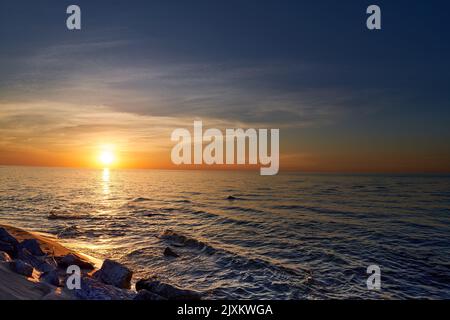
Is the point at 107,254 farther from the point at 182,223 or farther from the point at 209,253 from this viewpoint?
the point at 182,223

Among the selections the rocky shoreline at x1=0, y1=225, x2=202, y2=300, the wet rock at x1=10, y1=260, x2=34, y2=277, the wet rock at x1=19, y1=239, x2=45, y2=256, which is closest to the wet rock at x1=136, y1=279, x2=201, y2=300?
the rocky shoreline at x1=0, y1=225, x2=202, y2=300

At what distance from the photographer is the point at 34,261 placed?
14.5 metres

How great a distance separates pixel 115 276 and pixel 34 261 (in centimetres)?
444

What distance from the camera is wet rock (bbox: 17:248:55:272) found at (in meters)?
13.5

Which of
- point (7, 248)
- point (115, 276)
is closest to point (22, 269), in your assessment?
point (115, 276)

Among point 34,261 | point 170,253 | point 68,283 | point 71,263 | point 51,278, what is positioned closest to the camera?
point 68,283

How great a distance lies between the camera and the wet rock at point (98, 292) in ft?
35.1

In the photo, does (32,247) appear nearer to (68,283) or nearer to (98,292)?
(68,283)

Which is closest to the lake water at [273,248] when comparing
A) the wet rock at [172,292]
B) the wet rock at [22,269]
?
the wet rock at [172,292]

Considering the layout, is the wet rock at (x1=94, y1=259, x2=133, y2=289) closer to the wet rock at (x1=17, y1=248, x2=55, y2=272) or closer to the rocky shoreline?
the rocky shoreline

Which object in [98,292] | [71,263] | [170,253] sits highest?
[98,292]
